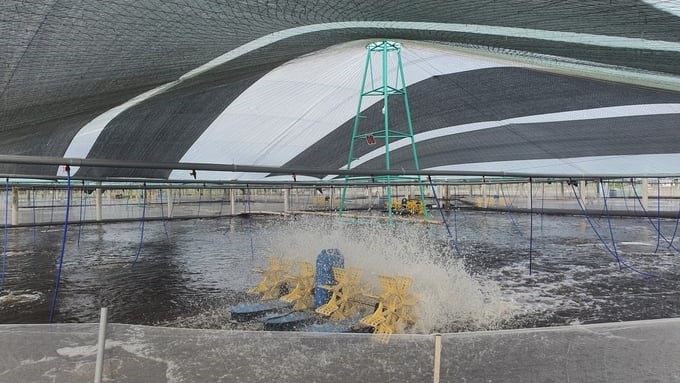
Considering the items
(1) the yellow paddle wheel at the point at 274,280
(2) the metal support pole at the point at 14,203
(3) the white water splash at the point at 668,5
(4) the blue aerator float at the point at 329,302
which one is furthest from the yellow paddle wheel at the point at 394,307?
(2) the metal support pole at the point at 14,203

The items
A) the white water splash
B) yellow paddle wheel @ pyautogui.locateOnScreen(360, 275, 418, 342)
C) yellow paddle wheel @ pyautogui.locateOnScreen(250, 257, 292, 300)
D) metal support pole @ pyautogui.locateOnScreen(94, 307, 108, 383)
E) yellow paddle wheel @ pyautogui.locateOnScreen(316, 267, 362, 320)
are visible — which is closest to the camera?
metal support pole @ pyautogui.locateOnScreen(94, 307, 108, 383)

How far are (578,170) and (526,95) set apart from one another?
7.87m

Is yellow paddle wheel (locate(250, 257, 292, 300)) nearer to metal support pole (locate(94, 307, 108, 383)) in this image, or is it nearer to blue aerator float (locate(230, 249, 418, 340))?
blue aerator float (locate(230, 249, 418, 340))

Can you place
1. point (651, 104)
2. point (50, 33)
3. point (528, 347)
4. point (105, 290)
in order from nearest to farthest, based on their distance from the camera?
point (528, 347)
point (50, 33)
point (105, 290)
point (651, 104)

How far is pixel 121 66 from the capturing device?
537 centimetres

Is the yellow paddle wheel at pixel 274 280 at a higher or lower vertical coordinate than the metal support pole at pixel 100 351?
lower

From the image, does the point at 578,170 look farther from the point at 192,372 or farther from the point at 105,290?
the point at 192,372

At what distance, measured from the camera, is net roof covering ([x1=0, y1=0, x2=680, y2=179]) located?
4430 mm

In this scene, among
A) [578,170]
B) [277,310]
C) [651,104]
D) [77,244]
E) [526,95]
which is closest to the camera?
[277,310]

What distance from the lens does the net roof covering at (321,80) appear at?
443cm

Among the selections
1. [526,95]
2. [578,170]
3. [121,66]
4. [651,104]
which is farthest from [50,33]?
[578,170]

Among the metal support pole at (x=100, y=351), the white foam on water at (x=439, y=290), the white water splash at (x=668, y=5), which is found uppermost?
the white water splash at (x=668, y=5)

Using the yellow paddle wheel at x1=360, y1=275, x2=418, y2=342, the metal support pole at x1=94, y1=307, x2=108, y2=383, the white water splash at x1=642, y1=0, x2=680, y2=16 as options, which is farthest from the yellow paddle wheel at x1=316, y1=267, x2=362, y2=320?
the white water splash at x1=642, y1=0, x2=680, y2=16

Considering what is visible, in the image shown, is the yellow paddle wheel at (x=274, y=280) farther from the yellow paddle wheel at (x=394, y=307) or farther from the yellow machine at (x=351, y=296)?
the yellow paddle wheel at (x=394, y=307)
